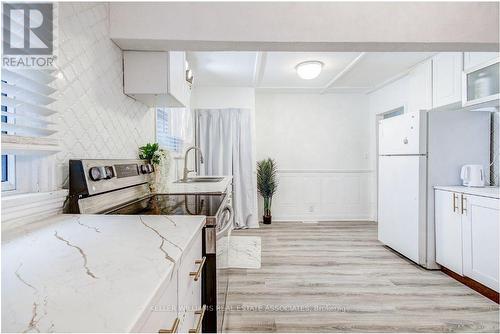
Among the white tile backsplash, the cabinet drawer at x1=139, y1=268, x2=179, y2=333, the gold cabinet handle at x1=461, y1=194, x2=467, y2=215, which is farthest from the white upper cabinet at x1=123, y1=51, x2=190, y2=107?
the gold cabinet handle at x1=461, y1=194, x2=467, y2=215

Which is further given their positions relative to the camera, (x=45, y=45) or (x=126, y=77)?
(x=126, y=77)

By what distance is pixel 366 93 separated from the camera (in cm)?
521

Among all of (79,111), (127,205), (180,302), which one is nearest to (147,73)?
(79,111)

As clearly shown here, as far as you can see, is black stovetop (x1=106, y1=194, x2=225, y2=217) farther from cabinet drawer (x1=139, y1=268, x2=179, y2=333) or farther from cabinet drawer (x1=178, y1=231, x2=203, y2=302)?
cabinet drawer (x1=139, y1=268, x2=179, y2=333)

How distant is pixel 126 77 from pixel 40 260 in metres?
1.41

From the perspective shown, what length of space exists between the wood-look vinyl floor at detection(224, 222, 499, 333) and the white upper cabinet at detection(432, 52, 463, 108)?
5.80 ft

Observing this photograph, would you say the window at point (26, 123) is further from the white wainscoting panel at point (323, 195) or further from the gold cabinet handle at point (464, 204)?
the white wainscoting panel at point (323, 195)

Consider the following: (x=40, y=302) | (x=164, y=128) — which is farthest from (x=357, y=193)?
(x=40, y=302)

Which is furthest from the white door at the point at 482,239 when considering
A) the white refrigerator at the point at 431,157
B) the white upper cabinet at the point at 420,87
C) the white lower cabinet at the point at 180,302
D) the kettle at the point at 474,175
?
the white lower cabinet at the point at 180,302

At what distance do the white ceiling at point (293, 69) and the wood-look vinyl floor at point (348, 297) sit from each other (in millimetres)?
2240

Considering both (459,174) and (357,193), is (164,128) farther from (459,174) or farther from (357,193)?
(357,193)

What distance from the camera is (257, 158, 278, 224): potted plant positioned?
4957 millimetres

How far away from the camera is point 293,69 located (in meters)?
3.78

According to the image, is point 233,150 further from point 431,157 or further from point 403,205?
point 431,157
